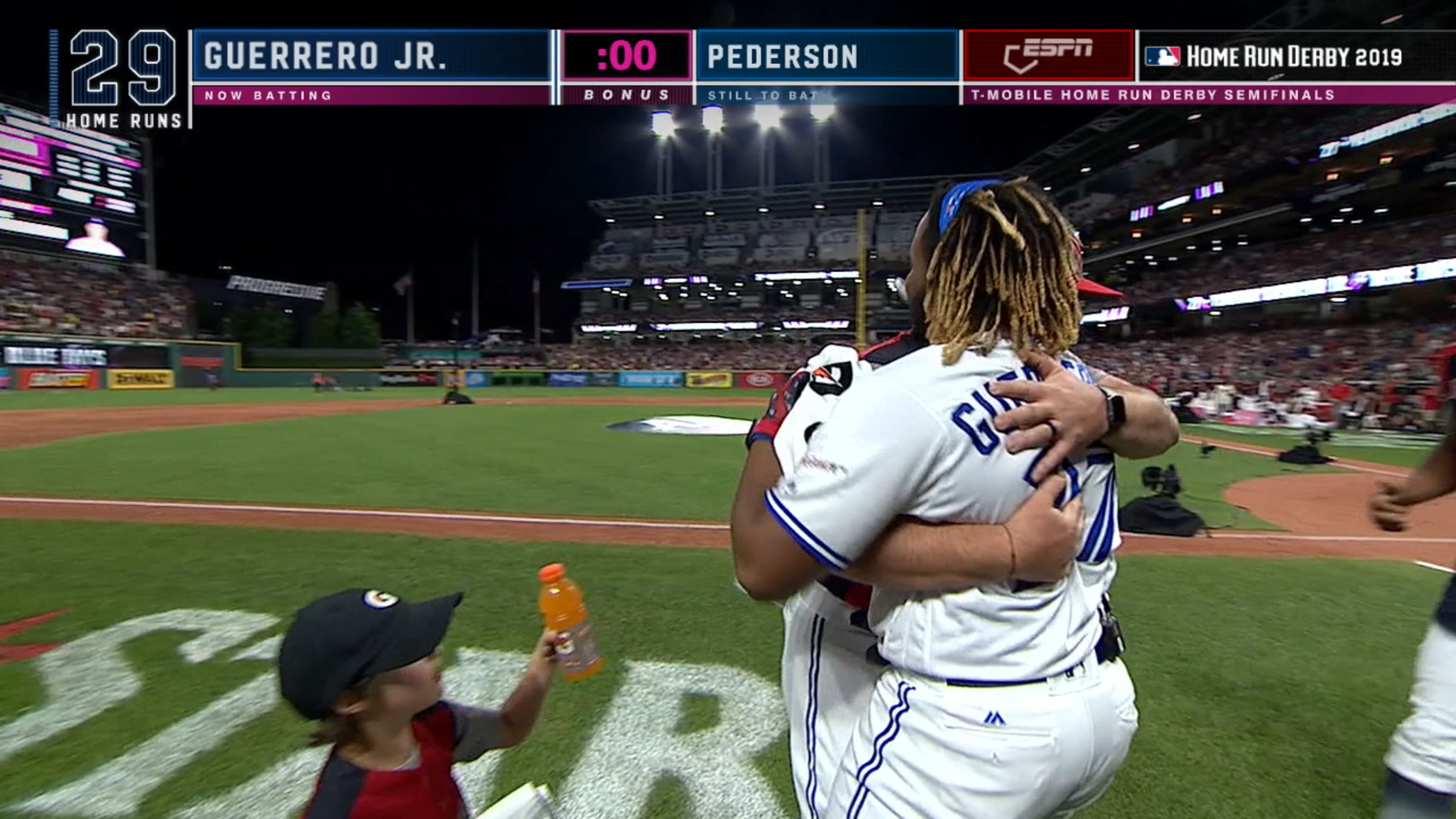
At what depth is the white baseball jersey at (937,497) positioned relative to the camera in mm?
1101

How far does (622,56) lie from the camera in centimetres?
1052

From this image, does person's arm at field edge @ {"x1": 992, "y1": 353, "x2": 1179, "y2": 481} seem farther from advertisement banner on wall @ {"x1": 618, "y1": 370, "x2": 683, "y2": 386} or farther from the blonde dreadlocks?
advertisement banner on wall @ {"x1": 618, "y1": 370, "x2": 683, "y2": 386}

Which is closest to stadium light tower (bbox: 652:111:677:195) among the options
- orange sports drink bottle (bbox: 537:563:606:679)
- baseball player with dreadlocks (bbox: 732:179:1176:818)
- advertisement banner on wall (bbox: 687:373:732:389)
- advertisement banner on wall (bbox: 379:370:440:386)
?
advertisement banner on wall (bbox: 687:373:732:389)

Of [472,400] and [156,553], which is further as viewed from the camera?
[472,400]

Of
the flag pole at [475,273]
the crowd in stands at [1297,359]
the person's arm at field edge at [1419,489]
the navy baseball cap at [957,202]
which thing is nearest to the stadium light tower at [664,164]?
the flag pole at [475,273]

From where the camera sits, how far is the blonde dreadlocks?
1290 mm

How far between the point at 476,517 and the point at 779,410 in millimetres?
7373

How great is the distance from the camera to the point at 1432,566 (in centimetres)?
654

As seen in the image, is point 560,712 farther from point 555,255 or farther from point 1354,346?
point 555,255

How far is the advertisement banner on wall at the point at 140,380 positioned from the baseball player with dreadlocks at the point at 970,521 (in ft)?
168

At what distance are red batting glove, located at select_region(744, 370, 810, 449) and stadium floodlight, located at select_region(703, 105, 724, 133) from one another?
68549 mm

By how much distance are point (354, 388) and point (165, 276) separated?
26175mm

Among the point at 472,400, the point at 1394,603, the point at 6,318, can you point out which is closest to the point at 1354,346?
the point at 1394,603

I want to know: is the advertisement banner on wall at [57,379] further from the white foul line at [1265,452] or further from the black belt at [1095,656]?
the white foul line at [1265,452]
